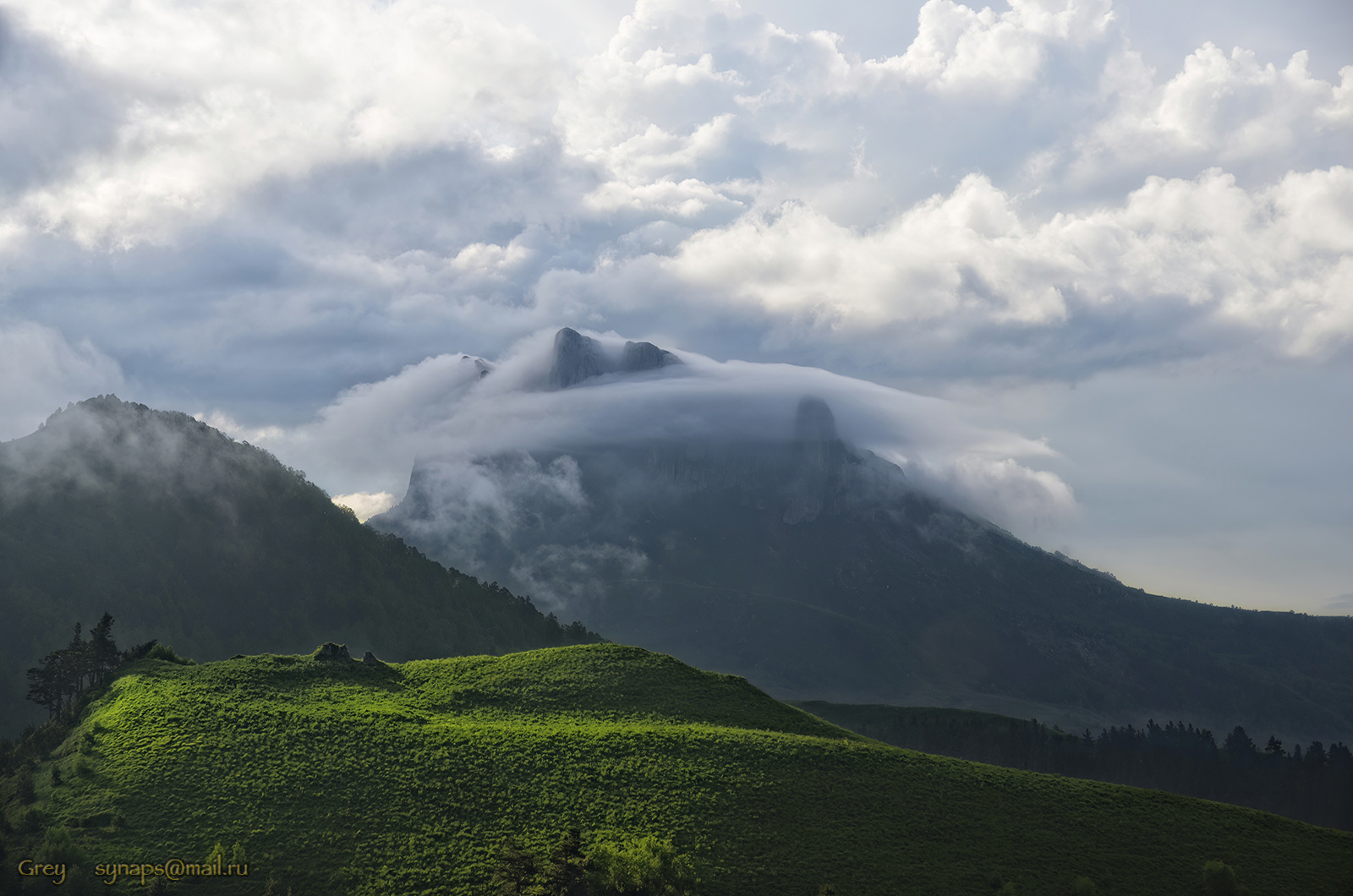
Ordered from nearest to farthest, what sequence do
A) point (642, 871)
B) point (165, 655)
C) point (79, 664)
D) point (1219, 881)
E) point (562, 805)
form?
point (642, 871) → point (1219, 881) → point (562, 805) → point (165, 655) → point (79, 664)

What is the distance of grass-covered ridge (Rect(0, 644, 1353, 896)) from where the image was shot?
272 ft

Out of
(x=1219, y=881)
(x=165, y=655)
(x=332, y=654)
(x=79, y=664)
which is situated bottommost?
(x=1219, y=881)

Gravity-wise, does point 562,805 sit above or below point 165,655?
below

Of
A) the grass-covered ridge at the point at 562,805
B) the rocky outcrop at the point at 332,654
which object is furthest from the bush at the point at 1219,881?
the rocky outcrop at the point at 332,654

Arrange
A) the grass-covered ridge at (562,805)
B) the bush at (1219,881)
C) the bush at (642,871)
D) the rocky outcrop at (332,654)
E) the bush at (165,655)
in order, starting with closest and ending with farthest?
the bush at (642,871)
the grass-covered ridge at (562,805)
the bush at (1219,881)
the rocky outcrop at (332,654)
the bush at (165,655)

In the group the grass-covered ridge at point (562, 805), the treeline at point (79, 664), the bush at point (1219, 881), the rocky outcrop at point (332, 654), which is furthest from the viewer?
the treeline at point (79, 664)

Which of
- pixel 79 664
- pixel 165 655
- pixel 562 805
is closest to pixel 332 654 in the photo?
pixel 165 655

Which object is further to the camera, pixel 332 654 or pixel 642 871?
pixel 332 654

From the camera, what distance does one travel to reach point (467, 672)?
138 m

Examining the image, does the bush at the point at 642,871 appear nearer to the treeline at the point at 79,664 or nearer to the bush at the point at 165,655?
the bush at the point at 165,655

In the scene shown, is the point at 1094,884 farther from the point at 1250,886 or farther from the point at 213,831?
the point at 213,831

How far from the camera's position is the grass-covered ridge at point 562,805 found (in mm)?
82812

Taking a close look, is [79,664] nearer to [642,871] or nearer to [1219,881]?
[642,871]

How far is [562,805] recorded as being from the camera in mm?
92188
